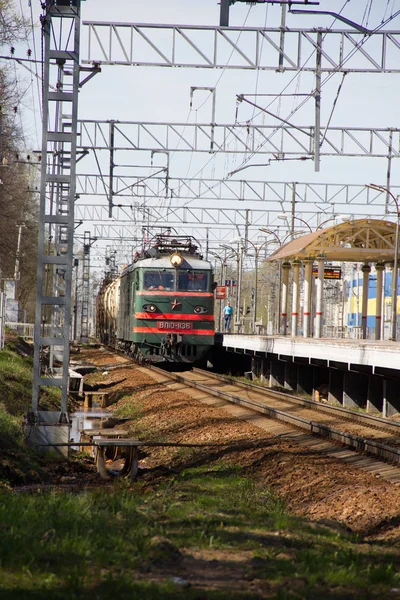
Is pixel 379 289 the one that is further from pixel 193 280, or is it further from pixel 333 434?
pixel 333 434

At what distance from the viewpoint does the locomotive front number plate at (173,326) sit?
28422 millimetres

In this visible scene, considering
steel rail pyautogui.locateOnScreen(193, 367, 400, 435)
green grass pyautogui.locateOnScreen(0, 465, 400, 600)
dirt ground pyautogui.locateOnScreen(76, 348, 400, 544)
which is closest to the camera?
green grass pyautogui.locateOnScreen(0, 465, 400, 600)

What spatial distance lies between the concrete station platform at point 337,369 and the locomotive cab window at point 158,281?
3.14 meters

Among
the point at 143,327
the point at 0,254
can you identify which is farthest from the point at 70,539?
the point at 0,254

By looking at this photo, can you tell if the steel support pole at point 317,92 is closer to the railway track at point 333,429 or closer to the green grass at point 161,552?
the railway track at point 333,429

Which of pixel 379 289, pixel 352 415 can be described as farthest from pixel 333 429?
pixel 379 289

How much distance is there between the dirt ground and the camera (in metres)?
8.42

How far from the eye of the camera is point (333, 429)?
1368 centimetres

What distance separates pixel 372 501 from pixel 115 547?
3730 millimetres

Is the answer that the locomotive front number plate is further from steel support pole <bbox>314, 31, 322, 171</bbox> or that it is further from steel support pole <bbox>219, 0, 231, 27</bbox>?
steel support pole <bbox>219, 0, 231, 27</bbox>

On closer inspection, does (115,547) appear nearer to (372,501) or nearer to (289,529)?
(289,529)


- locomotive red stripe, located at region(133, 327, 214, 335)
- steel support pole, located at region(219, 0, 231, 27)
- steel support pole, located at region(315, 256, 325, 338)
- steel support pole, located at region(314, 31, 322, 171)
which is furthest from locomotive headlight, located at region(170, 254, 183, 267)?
steel support pole, located at region(219, 0, 231, 27)

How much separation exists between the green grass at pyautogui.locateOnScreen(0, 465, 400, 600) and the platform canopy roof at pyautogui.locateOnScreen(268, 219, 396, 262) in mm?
20237

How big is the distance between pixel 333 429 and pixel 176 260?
15.5 meters
